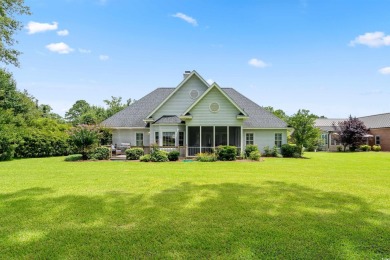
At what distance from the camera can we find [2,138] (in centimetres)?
1986

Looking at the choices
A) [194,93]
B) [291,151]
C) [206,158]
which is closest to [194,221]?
[206,158]

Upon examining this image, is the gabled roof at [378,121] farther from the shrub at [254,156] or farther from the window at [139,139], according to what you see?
the window at [139,139]

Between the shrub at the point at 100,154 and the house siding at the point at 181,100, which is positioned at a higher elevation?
the house siding at the point at 181,100

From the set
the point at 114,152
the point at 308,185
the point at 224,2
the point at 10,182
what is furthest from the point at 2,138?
the point at 308,185

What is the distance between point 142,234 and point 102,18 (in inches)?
647

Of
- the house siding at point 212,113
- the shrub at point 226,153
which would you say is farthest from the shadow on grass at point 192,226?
the house siding at point 212,113

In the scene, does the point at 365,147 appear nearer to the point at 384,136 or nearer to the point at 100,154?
the point at 384,136

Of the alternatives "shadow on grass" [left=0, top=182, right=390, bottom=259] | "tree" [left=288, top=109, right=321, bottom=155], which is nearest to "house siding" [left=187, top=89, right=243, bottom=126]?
"tree" [left=288, top=109, right=321, bottom=155]

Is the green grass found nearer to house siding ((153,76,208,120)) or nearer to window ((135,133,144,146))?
house siding ((153,76,208,120))

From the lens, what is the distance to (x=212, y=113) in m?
21.2

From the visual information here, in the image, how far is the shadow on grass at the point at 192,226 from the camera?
4066 millimetres

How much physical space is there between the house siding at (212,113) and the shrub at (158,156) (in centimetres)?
370

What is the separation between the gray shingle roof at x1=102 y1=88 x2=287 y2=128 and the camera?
24.1 metres

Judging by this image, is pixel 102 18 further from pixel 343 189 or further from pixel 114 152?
pixel 343 189
